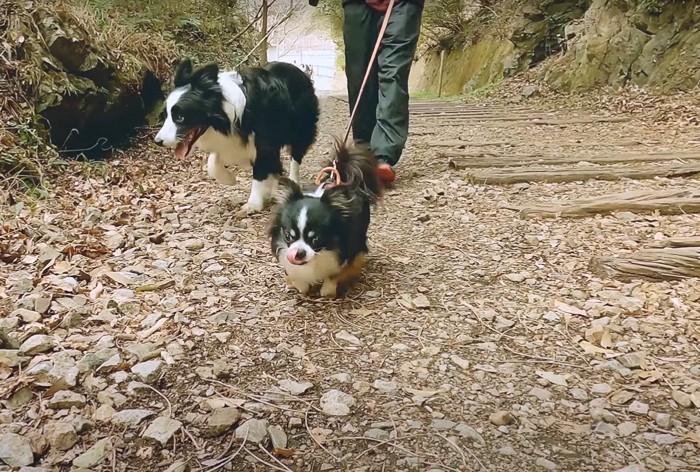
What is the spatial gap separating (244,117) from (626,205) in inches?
93.2

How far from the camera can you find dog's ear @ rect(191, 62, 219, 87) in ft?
11.3

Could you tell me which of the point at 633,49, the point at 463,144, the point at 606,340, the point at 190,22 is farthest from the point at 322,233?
the point at 633,49

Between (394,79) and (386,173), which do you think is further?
(394,79)

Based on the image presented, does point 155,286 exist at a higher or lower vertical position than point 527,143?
lower

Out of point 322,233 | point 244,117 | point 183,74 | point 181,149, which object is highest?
point 183,74

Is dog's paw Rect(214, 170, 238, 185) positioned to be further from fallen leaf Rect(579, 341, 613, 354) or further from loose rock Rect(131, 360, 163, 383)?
fallen leaf Rect(579, 341, 613, 354)

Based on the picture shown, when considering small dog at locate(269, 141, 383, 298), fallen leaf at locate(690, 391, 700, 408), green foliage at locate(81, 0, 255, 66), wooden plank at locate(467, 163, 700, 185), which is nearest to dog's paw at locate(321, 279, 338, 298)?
small dog at locate(269, 141, 383, 298)

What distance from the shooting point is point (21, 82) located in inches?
162

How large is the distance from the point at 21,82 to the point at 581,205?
3.89 m

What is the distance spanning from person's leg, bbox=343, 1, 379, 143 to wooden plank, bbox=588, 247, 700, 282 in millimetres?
2111

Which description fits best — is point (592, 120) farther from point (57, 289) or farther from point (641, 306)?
point (57, 289)

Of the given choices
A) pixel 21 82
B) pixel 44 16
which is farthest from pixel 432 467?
pixel 44 16

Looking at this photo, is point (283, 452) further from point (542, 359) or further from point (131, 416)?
point (542, 359)

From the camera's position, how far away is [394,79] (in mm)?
3963
